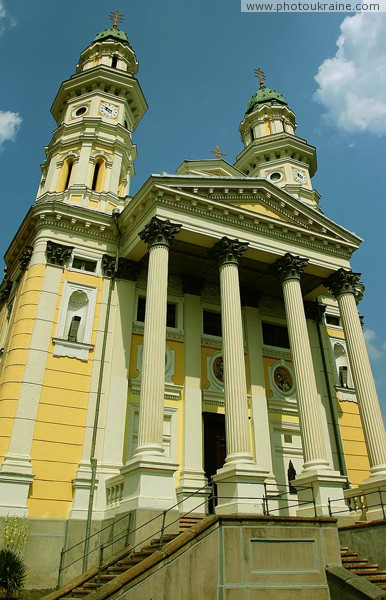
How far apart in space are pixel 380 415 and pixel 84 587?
11190 millimetres

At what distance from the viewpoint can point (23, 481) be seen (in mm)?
13961

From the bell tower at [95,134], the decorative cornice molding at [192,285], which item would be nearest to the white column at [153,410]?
the decorative cornice molding at [192,285]

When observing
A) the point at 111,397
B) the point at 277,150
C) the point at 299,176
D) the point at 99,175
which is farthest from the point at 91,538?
the point at 277,150

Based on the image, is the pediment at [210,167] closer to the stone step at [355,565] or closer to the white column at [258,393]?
the white column at [258,393]

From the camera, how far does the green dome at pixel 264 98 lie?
34969mm

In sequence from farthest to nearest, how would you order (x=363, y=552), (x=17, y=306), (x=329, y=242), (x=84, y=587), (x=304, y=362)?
(x=329, y=242)
(x=17, y=306)
(x=304, y=362)
(x=363, y=552)
(x=84, y=587)

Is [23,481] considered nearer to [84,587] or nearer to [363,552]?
[84,587]

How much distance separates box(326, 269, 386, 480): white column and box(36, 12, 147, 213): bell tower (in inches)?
412

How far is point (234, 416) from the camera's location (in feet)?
47.4

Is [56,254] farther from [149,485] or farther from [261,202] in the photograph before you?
[149,485]

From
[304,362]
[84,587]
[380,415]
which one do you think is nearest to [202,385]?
[304,362]

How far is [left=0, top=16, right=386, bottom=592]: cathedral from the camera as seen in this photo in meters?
14.1

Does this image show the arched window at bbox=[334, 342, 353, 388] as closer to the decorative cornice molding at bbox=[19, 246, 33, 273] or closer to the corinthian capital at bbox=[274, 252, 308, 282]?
the corinthian capital at bbox=[274, 252, 308, 282]

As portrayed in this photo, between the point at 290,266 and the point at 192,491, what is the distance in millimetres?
9157
